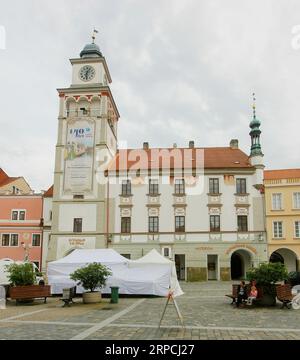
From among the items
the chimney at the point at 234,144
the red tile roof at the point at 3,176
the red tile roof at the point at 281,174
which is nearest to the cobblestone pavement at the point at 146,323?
the red tile roof at the point at 281,174

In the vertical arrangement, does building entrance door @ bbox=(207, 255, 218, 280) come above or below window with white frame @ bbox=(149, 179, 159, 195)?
below

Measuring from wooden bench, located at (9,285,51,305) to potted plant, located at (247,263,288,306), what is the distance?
9.38 metres

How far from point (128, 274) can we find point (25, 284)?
614 cm

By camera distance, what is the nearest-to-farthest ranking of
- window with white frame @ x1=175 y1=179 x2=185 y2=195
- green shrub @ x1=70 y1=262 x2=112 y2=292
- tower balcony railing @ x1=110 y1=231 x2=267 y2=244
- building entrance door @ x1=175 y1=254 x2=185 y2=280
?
green shrub @ x1=70 y1=262 x2=112 y2=292, tower balcony railing @ x1=110 y1=231 x2=267 y2=244, building entrance door @ x1=175 y1=254 x2=185 y2=280, window with white frame @ x1=175 y1=179 x2=185 y2=195

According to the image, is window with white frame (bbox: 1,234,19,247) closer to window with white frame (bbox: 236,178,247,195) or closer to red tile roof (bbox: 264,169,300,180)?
window with white frame (bbox: 236,178,247,195)

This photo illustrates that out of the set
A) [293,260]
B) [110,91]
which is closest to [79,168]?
[110,91]

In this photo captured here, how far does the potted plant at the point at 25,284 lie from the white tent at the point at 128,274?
143 inches

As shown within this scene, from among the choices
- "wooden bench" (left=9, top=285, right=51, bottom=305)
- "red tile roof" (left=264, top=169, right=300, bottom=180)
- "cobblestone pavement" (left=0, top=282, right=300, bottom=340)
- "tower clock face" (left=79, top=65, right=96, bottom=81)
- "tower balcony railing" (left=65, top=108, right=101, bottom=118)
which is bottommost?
"cobblestone pavement" (left=0, top=282, right=300, bottom=340)

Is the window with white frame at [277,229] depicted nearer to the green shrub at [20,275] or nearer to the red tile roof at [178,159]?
the red tile roof at [178,159]

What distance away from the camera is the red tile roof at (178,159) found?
38472 millimetres

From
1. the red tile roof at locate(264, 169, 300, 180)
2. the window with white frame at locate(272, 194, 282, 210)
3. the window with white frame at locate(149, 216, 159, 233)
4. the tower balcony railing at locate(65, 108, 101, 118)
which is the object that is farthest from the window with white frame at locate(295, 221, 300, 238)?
the tower balcony railing at locate(65, 108, 101, 118)

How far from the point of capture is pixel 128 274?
917 inches

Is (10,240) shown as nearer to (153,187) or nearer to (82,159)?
(82,159)

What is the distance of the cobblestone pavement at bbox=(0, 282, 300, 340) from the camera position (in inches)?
399
